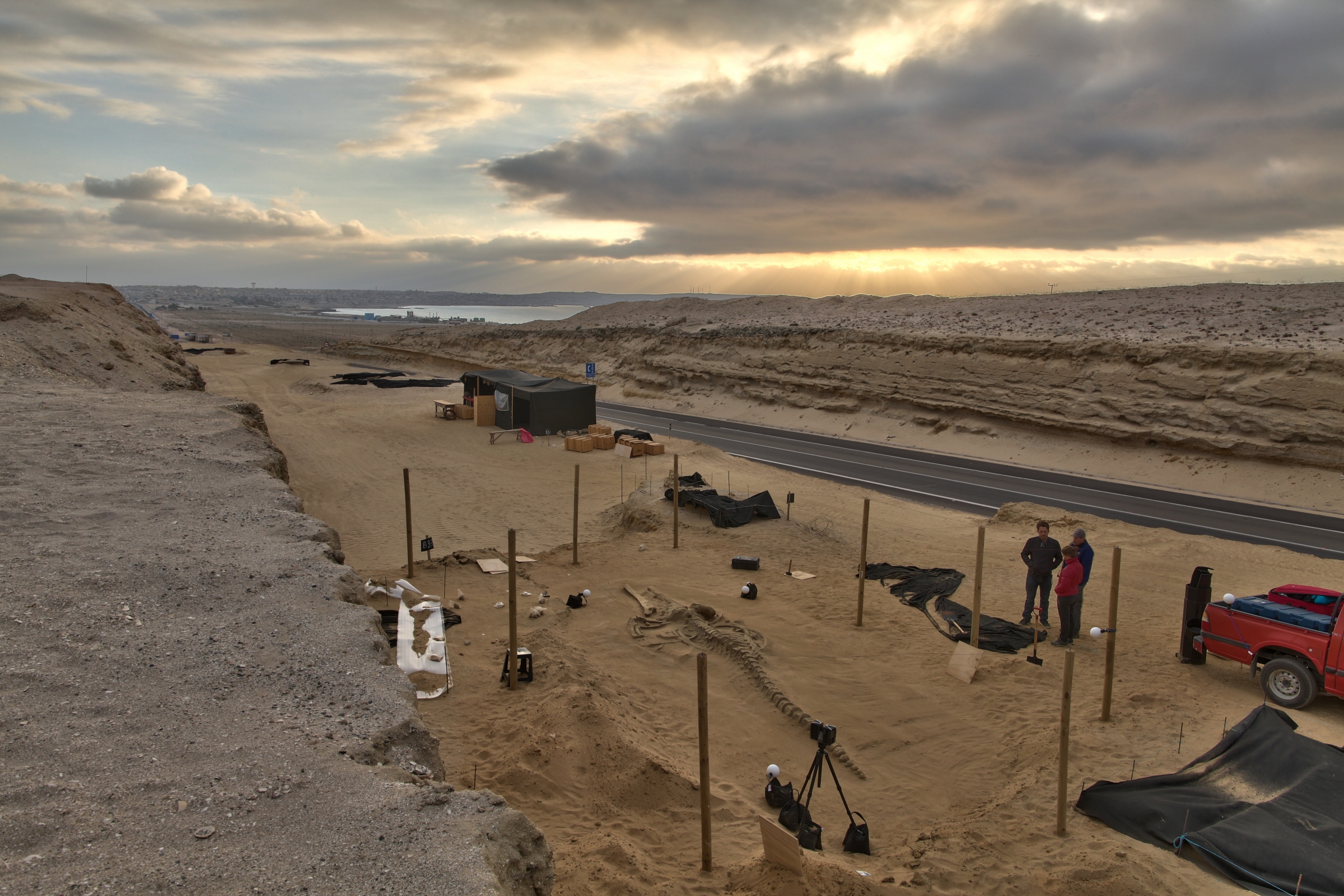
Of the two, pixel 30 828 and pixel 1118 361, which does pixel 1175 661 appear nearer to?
pixel 30 828

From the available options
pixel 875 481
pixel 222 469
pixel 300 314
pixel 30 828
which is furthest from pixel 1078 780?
pixel 300 314

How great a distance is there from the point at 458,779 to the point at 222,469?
8520mm

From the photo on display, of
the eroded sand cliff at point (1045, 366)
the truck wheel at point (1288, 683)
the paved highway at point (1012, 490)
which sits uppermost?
the eroded sand cliff at point (1045, 366)

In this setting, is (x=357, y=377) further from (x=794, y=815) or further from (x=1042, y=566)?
(x=794, y=815)

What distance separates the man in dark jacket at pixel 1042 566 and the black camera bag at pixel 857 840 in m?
6.97

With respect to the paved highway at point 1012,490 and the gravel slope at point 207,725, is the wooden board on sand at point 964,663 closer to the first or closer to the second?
the gravel slope at point 207,725

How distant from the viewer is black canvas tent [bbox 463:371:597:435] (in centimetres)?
3228

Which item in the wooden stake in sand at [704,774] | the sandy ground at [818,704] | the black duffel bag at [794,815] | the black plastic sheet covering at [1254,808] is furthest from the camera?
the black duffel bag at [794,815]

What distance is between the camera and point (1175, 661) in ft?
36.7

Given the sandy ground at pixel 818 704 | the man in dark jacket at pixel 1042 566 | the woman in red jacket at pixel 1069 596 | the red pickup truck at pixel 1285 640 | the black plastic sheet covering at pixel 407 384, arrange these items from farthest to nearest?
1. the black plastic sheet covering at pixel 407 384
2. the man in dark jacket at pixel 1042 566
3. the woman in red jacket at pixel 1069 596
4. the red pickup truck at pixel 1285 640
5. the sandy ground at pixel 818 704

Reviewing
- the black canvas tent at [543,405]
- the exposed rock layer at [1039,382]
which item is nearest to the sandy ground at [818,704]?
the black canvas tent at [543,405]

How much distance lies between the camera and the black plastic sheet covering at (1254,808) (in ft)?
→ 19.6

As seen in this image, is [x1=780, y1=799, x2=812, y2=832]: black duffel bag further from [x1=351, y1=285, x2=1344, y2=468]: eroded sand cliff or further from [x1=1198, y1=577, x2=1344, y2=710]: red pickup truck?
[x1=351, y1=285, x2=1344, y2=468]: eroded sand cliff

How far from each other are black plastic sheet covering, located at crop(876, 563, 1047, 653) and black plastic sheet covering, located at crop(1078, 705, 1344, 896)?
3878mm
